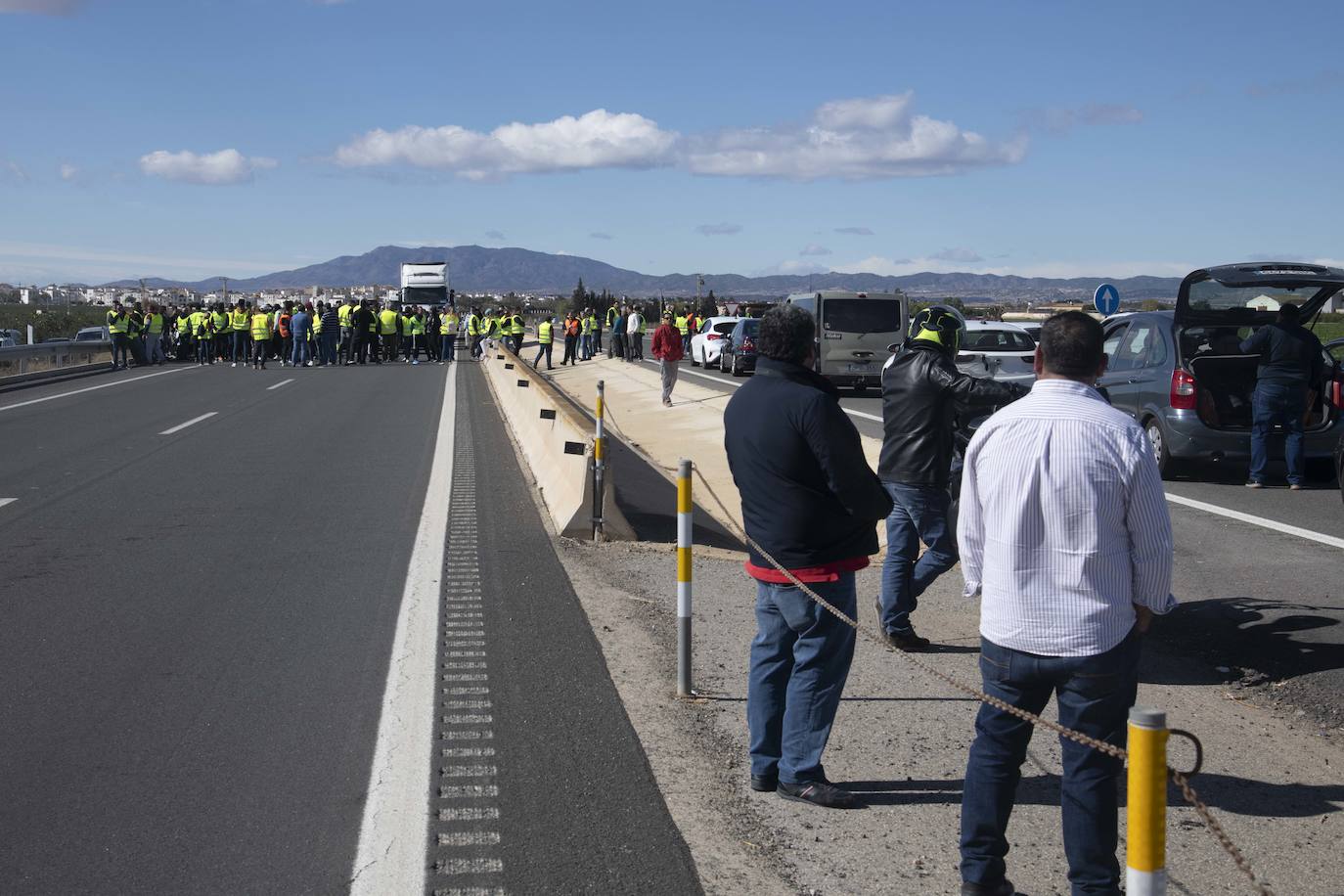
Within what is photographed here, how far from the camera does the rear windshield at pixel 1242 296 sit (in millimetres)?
12562

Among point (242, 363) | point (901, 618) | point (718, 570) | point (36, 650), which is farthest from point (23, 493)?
point (242, 363)

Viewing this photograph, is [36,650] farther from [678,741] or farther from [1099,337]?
[1099,337]

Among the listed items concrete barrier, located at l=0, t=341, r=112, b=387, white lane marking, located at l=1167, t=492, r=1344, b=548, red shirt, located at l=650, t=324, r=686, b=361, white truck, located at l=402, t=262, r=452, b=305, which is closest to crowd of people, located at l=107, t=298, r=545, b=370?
concrete barrier, located at l=0, t=341, r=112, b=387

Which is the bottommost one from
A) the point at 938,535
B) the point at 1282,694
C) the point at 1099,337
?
the point at 1282,694

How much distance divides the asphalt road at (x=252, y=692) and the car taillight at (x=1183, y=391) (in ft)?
21.6

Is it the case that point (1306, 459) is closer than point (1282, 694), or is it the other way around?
point (1282, 694)

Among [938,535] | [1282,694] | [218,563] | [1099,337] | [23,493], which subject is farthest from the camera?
[23,493]

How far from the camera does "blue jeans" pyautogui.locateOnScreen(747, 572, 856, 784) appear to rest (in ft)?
15.7

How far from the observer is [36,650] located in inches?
267

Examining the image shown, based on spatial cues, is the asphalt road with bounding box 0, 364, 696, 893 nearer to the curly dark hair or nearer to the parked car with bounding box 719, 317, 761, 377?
the curly dark hair

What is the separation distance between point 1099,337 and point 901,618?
3.39 meters

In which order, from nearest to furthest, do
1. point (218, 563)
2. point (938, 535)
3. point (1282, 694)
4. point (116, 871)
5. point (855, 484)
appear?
point (116, 871) → point (855, 484) → point (1282, 694) → point (938, 535) → point (218, 563)

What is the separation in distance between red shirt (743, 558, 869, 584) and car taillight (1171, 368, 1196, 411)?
369 inches

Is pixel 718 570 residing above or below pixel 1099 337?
below
